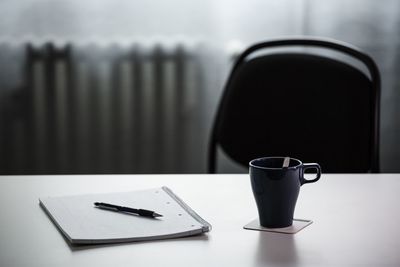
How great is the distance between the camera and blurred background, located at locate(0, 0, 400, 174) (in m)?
2.56

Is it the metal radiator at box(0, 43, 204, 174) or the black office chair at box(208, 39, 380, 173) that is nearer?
the black office chair at box(208, 39, 380, 173)

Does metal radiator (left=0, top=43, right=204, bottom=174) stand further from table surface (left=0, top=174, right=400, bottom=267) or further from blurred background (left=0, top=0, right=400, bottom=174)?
table surface (left=0, top=174, right=400, bottom=267)

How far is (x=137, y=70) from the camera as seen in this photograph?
8.57ft

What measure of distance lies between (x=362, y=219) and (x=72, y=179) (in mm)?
533

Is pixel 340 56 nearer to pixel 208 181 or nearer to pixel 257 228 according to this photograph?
pixel 208 181

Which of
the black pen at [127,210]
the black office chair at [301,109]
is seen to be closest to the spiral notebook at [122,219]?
the black pen at [127,210]

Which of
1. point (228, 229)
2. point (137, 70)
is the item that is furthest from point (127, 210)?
point (137, 70)

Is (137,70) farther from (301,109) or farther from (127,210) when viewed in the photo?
(127,210)

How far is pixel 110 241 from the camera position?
87cm

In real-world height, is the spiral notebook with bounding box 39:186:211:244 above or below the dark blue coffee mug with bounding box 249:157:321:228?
below

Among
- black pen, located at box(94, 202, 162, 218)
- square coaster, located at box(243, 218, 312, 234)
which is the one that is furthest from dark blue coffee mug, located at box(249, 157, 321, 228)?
black pen, located at box(94, 202, 162, 218)

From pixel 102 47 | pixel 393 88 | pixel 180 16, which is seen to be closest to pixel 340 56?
pixel 393 88

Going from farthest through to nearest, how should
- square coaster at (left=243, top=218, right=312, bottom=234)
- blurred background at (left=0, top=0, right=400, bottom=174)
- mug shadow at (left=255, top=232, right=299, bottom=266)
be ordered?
1. blurred background at (left=0, top=0, right=400, bottom=174)
2. square coaster at (left=243, top=218, right=312, bottom=234)
3. mug shadow at (left=255, top=232, right=299, bottom=266)

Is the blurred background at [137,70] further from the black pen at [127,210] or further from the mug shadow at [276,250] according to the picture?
the mug shadow at [276,250]
